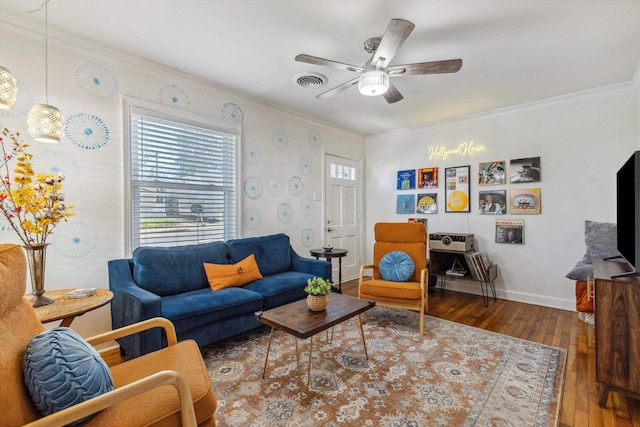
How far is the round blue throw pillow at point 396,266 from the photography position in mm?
3104

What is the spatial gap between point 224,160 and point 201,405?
2.69m

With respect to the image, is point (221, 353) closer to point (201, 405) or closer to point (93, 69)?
point (201, 405)

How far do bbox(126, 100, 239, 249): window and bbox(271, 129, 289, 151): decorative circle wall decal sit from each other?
0.58 meters

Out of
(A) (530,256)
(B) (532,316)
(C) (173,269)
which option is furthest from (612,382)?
(C) (173,269)

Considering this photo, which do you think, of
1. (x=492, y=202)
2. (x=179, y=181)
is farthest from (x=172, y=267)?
(x=492, y=202)

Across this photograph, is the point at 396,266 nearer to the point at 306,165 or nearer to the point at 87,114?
the point at 306,165

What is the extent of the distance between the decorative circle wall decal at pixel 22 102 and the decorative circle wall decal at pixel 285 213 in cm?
252

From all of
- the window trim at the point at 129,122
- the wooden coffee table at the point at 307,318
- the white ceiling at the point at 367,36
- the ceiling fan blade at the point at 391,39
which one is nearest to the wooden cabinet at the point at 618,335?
the wooden coffee table at the point at 307,318

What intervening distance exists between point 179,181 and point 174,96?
0.86 metres

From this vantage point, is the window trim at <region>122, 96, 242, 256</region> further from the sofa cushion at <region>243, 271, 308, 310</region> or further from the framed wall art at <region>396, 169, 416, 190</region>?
the framed wall art at <region>396, 169, 416, 190</region>

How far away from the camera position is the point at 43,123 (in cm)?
188

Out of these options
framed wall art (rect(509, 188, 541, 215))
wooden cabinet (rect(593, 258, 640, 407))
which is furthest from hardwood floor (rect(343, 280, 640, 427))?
framed wall art (rect(509, 188, 541, 215))

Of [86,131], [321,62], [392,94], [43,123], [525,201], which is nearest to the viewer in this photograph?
[43,123]

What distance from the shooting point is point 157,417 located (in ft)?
3.57
